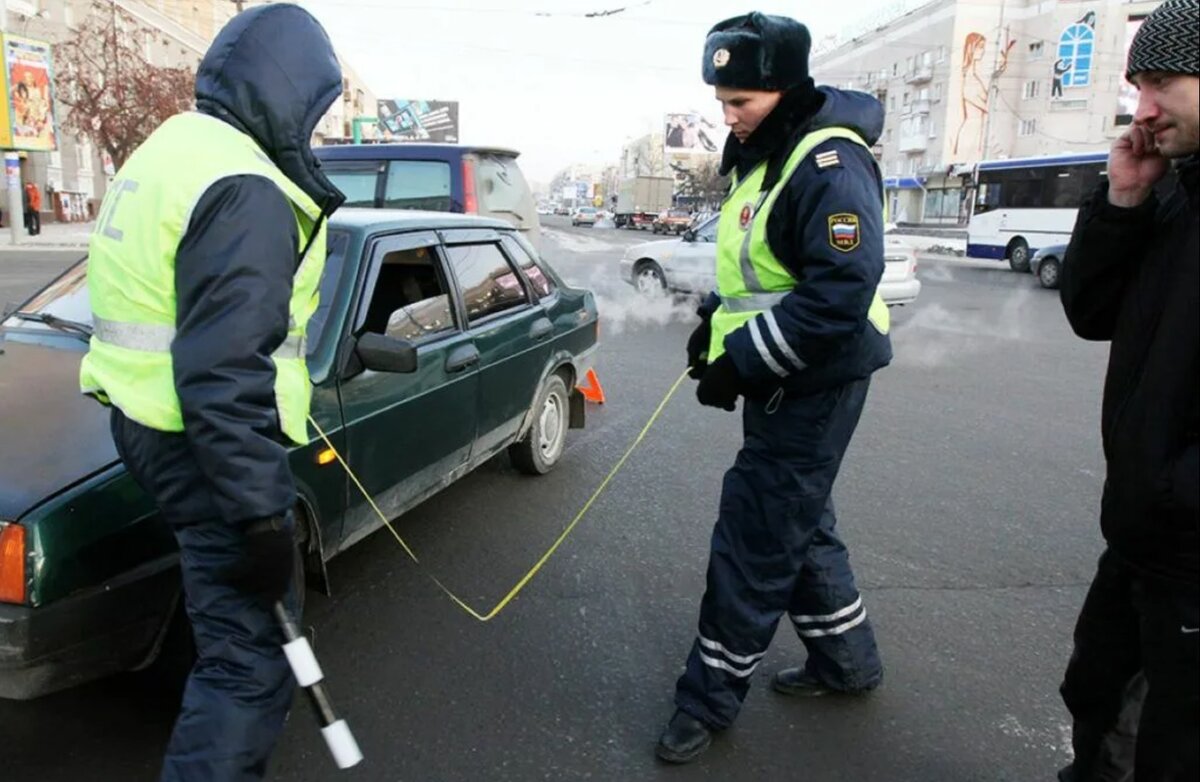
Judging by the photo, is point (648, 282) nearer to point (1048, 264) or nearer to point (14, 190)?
point (1048, 264)

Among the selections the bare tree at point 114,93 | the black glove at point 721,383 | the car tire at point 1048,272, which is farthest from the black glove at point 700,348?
the bare tree at point 114,93

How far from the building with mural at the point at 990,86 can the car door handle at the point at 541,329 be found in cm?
5050

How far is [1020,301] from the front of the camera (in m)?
16.8

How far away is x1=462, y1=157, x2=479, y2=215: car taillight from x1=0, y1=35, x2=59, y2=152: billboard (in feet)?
66.3

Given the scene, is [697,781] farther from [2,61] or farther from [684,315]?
[2,61]

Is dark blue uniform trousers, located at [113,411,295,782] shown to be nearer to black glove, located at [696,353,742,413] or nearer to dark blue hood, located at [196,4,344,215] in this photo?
dark blue hood, located at [196,4,344,215]

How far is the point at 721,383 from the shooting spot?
2576 millimetres

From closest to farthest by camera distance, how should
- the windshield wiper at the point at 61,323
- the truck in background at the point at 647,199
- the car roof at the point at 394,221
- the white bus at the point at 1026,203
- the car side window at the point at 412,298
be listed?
the windshield wiper at the point at 61,323 → the car roof at the point at 394,221 → the car side window at the point at 412,298 → the white bus at the point at 1026,203 → the truck in background at the point at 647,199

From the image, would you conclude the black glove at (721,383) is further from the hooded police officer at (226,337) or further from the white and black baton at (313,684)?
the white and black baton at (313,684)

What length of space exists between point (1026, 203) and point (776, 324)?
78.4 feet

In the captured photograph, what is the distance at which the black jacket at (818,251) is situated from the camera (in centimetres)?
235

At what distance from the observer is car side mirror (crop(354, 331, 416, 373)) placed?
312 cm

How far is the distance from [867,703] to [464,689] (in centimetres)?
138

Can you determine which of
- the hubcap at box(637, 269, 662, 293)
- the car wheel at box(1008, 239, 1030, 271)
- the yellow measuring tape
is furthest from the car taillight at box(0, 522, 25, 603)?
the car wheel at box(1008, 239, 1030, 271)
